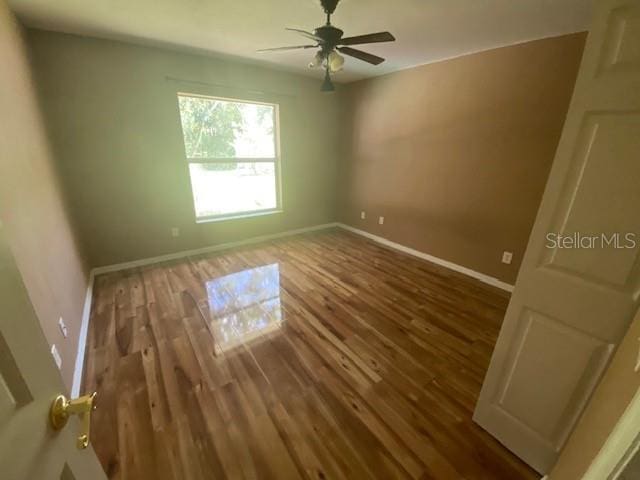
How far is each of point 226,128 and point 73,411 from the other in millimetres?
3707

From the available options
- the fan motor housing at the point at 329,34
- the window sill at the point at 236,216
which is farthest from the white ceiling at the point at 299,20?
the window sill at the point at 236,216

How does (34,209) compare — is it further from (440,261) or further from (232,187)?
(440,261)

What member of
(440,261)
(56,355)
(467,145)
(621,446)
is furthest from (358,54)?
(56,355)

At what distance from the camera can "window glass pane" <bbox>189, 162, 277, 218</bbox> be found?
3.63 m

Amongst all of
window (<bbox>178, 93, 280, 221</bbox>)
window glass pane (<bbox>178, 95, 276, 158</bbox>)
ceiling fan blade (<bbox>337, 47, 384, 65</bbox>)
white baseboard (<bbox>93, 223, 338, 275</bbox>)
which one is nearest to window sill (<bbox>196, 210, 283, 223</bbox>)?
window (<bbox>178, 93, 280, 221</bbox>)

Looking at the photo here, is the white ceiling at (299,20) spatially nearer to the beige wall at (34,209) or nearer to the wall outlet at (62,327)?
the beige wall at (34,209)

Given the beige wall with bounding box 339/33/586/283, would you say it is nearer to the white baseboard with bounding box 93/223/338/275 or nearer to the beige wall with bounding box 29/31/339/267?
the white baseboard with bounding box 93/223/338/275

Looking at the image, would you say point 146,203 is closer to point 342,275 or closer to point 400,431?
point 342,275

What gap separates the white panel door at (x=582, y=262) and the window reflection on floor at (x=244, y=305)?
66.6 inches

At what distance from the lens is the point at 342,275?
3.19 metres

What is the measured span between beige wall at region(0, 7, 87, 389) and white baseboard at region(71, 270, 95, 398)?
0.19 feet

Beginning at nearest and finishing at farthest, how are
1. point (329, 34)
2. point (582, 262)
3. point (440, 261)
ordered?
1. point (582, 262)
2. point (329, 34)
3. point (440, 261)

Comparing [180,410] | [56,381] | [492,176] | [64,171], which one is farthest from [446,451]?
[64,171]

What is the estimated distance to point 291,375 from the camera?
1.79m
